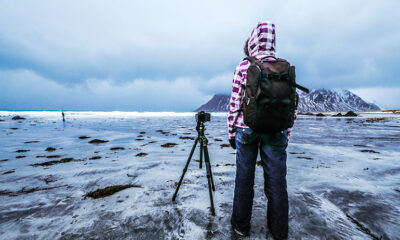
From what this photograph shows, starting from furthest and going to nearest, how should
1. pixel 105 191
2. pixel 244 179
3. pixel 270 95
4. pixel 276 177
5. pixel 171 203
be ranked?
pixel 105 191 → pixel 171 203 → pixel 244 179 → pixel 276 177 → pixel 270 95

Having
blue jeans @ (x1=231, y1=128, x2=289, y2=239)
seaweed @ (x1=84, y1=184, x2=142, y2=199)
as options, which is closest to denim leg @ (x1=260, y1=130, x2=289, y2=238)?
blue jeans @ (x1=231, y1=128, x2=289, y2=239)

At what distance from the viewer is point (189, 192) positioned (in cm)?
415

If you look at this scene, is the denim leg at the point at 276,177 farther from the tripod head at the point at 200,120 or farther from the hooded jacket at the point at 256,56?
the tripod head at the point at 200,120

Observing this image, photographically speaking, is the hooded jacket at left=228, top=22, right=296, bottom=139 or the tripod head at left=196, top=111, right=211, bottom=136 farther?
the tripod head at left=196, top=111, right=211, bottom=136

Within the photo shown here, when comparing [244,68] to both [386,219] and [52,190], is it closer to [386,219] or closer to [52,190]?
[386,219]

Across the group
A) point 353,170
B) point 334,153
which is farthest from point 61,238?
point 334,153

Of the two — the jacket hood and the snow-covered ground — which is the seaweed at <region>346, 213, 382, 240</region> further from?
the jacket hood

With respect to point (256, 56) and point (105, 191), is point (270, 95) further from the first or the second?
point (105, 191)

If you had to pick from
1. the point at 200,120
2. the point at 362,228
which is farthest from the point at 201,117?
the point at 362,228

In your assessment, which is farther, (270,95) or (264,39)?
(264,39)

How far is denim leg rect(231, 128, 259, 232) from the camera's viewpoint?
2.69m

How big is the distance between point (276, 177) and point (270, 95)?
1.23m

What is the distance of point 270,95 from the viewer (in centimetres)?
227

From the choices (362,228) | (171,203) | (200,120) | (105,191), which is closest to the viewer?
(362,228)
